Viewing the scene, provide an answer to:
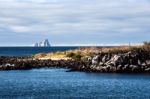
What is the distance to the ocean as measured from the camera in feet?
285

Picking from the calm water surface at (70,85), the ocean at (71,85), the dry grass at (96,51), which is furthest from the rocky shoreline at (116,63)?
the dry grass at (96,51)

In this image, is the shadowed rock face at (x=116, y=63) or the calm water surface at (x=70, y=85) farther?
the shadowed rock face at (x=116, y=63)

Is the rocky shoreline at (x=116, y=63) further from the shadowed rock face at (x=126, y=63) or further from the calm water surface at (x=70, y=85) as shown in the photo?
the calm water surface at (x=70, y=85)

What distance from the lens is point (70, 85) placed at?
101m

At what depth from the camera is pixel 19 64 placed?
5551 inches

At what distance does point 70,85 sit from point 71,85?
16 centimetres

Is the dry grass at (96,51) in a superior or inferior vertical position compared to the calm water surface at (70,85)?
superior

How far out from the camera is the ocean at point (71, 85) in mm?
86812

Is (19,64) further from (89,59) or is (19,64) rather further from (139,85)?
(139,85)

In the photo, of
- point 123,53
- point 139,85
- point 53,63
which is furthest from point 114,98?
point 53,63

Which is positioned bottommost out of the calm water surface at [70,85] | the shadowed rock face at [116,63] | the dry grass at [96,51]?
the calm water surface at [70,85]

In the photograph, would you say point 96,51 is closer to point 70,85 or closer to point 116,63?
point 116,63

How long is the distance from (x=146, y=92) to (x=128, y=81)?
16.1 m

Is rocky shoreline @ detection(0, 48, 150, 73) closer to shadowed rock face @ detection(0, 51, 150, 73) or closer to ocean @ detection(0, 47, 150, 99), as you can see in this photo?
shadowed rock face @ detection(0, 51, 150, 73)
